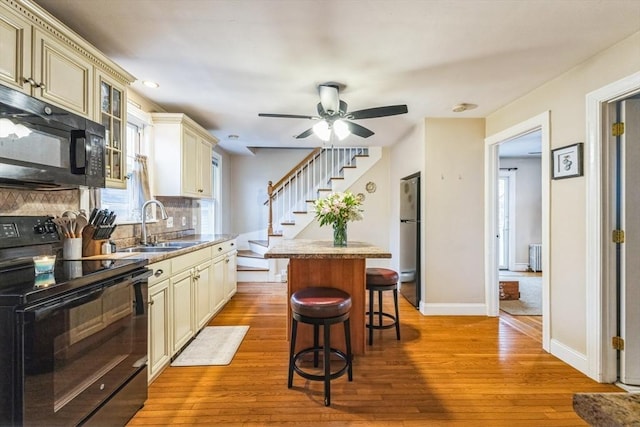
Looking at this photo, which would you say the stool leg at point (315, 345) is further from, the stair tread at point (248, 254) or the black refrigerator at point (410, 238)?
the stair tread at point (248, 254)

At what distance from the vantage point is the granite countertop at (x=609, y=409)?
1.90ft

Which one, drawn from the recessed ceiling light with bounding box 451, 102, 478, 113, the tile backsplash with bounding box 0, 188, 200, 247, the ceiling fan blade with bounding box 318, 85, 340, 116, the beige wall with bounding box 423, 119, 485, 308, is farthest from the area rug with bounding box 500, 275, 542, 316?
the tile backsplash with bounding box 0, 188, 200, 247

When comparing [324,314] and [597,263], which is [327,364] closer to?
[324,314]

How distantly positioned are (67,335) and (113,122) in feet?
5.25

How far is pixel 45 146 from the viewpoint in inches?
62.4

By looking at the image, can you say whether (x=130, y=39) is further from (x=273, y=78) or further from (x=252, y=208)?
(x=252, y=208)

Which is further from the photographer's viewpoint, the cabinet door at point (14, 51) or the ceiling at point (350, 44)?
the ceiling at point (350, 44)

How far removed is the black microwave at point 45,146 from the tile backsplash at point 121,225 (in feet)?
0.35

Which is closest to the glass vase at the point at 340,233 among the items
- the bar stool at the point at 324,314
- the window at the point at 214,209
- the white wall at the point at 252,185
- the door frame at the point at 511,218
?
the bar stool at the point at 324,314

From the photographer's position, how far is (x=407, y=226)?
4289 millimetres

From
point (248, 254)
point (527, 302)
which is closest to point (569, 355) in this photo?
point (527, 302)

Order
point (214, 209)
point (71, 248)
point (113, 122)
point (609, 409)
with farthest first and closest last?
point (214, 209) < point (113, 122) < point (71, 248) < point (609, 409)

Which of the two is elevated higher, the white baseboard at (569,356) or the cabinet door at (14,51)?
the cabinet door at (14,51)

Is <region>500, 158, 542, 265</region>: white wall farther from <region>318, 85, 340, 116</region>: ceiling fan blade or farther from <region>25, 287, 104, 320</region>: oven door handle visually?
<region>25, 287, 104, 320</region>: oven door handle
